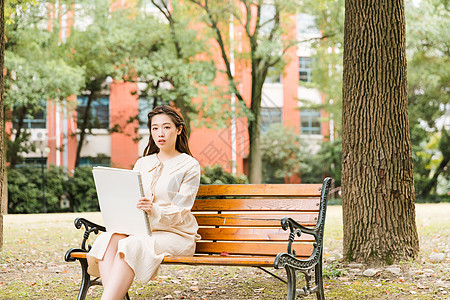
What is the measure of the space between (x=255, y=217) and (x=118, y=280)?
1.30 meters

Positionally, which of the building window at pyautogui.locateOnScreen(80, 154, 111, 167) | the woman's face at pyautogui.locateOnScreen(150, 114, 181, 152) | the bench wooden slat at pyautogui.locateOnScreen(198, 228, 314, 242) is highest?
the woman's face at pyautogui.locateOnScreen(150, 114, 181, 152)

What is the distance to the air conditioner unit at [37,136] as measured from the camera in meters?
25.2

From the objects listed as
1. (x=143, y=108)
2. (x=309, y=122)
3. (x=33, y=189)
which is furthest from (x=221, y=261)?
(x=309, y=122)

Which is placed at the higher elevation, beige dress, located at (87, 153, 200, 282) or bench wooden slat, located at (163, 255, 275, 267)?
beige dress, located at (87, 153, 200, 282)

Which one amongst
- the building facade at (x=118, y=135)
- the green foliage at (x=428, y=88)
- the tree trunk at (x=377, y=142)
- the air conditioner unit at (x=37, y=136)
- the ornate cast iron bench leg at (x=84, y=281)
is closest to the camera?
the ornate cast iron bench leg at (x=84, y=281)

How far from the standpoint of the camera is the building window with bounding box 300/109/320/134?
30.9 m

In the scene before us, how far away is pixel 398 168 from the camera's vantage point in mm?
5609

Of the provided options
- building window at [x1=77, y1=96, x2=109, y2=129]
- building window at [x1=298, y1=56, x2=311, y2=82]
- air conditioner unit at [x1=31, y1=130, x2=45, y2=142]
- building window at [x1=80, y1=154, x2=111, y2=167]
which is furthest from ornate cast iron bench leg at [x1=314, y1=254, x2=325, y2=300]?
building window at [x1=298, y1=56, x2=311, y2=82]

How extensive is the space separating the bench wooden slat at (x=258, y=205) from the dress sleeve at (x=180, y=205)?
1.60 ft

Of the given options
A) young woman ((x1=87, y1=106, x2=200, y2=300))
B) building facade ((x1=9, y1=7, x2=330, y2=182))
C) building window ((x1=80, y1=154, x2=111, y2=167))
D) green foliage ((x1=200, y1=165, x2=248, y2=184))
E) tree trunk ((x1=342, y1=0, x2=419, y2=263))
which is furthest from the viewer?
building window ((x1=80, y1=154, x2=111, y2=167))

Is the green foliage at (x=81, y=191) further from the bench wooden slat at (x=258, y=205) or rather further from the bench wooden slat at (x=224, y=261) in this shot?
the bench wooden slat at (x=224, y=261)

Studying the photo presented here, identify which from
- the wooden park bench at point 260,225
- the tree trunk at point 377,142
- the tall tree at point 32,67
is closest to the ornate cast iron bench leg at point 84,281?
the wooden park bench at point 260,225

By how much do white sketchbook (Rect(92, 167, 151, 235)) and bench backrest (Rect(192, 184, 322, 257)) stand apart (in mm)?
839

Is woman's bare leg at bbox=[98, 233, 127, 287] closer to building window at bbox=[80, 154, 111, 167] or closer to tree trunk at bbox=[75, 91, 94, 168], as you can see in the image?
tree trunk at bbox=[75, 91, 94, 168]
